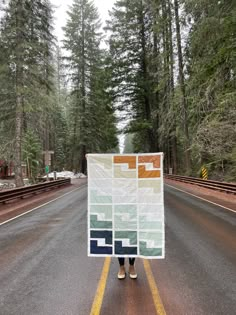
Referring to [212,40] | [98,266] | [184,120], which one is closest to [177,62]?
[184,120]

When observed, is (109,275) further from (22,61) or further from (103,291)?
(22,61)

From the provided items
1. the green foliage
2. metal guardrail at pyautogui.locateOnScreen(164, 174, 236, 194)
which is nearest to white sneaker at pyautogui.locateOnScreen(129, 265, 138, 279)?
metal guardrail at pyautogui.locateOnScreen(164, 174, 236, 194)

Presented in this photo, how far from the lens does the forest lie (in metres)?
14.2

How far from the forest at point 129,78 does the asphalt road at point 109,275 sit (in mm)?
7992

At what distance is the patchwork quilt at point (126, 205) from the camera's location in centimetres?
443

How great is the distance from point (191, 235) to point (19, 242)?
4.09 meters

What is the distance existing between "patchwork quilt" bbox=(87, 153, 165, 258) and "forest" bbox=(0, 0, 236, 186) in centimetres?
917

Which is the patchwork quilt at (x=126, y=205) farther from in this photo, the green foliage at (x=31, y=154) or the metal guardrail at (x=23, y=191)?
the green foliage at (x=31, y=154)

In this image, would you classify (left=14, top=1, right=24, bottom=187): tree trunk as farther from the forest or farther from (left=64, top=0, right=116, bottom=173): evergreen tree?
(left=64, top=0, right=116, bottom=173): evergreen tree

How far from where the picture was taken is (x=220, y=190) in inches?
662

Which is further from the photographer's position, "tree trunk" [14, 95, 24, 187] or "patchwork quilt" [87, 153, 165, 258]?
"tree trunk" [14, 95, 24, 187]

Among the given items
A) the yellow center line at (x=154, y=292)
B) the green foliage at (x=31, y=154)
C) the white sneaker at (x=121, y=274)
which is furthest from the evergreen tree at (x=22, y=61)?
the green foliage at (x=31, y=154)

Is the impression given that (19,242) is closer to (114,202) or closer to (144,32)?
(114,202)

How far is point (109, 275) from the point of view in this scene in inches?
190
